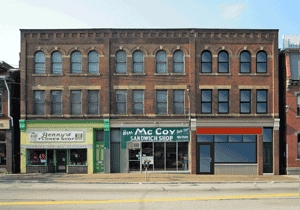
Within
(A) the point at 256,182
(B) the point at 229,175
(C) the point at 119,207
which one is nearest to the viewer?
(C) the point at 119,207

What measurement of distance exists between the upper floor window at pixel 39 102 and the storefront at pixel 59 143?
89 cm

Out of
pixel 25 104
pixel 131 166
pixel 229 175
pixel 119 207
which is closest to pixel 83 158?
pixel 131 166

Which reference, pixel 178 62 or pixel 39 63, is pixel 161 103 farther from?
pixel 39 63

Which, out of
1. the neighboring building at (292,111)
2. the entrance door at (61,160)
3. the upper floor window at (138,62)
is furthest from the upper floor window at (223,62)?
the entrance door at (61,160)

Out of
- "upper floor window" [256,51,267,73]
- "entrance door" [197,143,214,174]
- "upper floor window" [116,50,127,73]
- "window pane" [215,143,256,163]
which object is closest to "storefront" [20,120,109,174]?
"upper floor window" [116,50,127,73]

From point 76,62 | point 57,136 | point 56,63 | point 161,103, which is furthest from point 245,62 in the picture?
point 57,136

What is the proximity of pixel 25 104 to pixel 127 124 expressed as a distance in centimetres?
788

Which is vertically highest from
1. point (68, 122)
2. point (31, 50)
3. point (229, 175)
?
point (31, 50)

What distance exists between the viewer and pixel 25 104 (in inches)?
982

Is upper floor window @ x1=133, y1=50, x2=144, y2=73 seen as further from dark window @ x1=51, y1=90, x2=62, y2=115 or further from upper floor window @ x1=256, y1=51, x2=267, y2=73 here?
upper floor window @ x1=256, y1=51, x2=267, y2=73

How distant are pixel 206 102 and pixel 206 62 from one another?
308cm

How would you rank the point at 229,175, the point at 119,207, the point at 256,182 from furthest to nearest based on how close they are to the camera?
the point at 229,175
the point at 256,182
the point at 119,207

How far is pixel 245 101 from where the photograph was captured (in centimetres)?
2520

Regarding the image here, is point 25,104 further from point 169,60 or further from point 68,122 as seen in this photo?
point 169,60
